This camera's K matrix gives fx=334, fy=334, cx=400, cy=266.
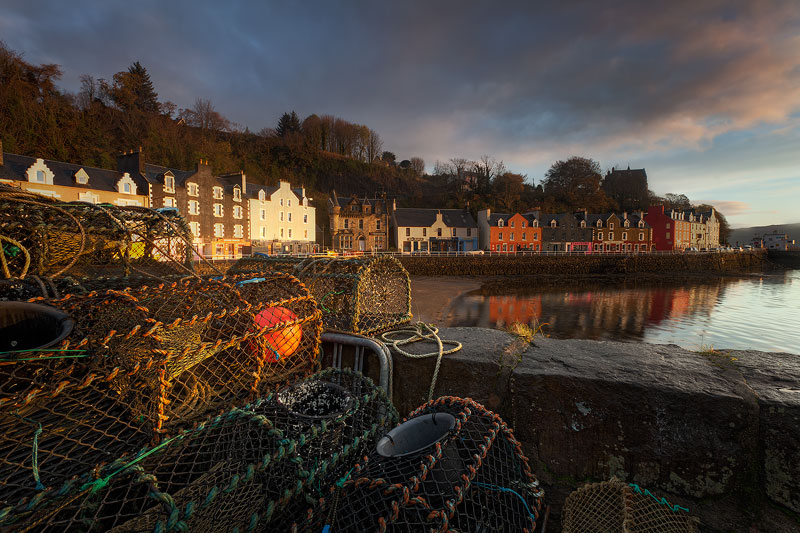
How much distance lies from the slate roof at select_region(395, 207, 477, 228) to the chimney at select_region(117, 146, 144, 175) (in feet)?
93.3

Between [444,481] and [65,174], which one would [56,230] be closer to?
[444,481]

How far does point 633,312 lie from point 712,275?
103 feet

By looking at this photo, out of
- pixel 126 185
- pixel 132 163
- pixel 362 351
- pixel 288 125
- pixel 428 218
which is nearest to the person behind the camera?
pixel 362 351

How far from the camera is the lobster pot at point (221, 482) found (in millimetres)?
1026

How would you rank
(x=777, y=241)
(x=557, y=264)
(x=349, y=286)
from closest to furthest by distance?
1. (x=349, y=286)
2. (x=557, y=264)
3. (x=777, y=241)

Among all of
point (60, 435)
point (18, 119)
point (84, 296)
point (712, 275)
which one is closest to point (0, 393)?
point (60, 435)

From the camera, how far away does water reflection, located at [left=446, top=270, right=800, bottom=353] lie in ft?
43.5

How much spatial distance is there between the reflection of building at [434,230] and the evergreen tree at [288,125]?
129 feet

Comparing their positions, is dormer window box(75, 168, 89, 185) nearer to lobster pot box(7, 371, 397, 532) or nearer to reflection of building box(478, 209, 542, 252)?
lobster pot box(7, 371, 397, 532)

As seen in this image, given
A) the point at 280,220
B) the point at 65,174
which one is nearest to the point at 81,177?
the point at 65,174

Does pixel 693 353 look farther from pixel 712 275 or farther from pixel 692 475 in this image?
pixel 712 275

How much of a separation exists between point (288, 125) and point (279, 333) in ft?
262

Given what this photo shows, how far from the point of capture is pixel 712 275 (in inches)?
1554

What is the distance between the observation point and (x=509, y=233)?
49.2 metres
